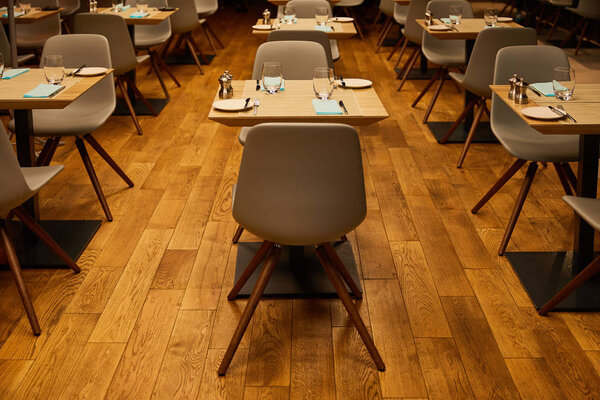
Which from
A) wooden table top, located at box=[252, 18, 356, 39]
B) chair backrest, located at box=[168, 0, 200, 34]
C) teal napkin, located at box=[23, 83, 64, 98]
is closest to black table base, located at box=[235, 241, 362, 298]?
teal napkin, located at box=[23, 83, 64, 98]

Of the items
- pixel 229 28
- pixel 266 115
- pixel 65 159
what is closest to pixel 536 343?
pixel 266 115

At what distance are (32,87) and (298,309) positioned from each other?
1.56m

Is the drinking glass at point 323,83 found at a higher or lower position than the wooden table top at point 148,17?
higher

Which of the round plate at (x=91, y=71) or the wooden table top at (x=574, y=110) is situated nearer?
the wooden table top at (x=574, y=110)

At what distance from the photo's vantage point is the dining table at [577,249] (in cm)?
274

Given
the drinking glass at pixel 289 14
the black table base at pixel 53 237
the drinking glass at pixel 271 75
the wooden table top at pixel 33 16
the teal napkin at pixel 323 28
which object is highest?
the drinking glass at pixel 271 75

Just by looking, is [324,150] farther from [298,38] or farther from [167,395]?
[298,38]

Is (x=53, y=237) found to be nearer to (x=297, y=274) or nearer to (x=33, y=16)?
(x=297, y=274)

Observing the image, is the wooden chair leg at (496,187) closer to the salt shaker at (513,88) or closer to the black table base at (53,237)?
the salt shaker at (513,88)

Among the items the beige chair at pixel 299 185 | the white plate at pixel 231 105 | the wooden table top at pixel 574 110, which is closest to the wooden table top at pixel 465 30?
the wooden table top at pixel 574 110

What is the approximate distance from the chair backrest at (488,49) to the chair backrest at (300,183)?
7.15ft

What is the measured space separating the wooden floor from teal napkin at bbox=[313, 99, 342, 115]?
2.48 feet

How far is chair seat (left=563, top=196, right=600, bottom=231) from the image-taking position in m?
2.38

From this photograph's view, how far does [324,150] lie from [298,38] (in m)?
2.20
